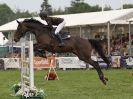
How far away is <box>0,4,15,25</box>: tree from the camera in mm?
127000

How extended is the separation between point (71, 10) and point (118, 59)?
86575mm

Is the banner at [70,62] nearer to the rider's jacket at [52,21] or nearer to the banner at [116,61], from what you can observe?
the banner at [116,61]

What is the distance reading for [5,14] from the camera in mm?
133125

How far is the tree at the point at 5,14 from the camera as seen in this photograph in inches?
5000

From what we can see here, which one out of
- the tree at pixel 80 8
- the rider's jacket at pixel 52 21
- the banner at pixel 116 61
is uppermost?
the rider's jacket at pixel 52 21

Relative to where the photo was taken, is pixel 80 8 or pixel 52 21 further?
pixel 80 8

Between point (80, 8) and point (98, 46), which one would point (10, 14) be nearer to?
point (80, 8)

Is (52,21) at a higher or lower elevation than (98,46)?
higher

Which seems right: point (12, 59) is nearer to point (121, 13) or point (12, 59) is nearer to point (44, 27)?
point (121, 13)

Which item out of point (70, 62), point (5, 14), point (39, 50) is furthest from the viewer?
point (5, 14)

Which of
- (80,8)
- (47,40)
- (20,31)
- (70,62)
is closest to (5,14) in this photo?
(80,8)

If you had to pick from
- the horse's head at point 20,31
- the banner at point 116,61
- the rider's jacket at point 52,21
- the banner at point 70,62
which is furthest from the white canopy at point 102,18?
the horse's head at point 20,31

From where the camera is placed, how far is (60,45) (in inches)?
703

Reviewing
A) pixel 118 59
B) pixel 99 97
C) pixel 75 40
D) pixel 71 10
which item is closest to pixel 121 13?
pixel 118 59
